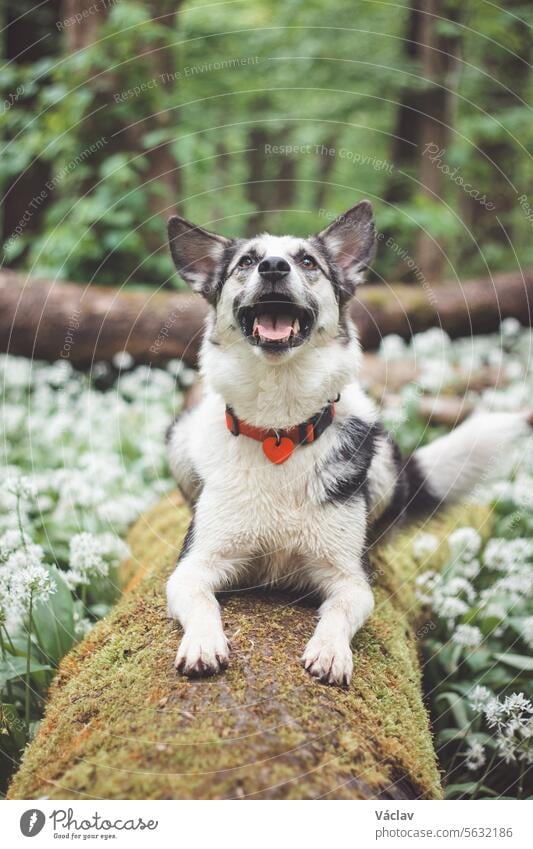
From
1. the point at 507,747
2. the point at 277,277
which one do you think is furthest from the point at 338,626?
the point at 277,277

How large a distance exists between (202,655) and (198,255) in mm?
2379

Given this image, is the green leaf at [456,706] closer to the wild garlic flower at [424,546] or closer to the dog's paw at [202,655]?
the wild garlic flower at [424,546]

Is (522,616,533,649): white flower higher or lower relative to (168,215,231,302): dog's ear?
lower

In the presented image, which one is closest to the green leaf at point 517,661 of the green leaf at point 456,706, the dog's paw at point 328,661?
the green leaf at point 456,706

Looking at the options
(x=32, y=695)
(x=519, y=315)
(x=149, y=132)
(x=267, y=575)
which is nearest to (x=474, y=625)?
(x=267, y=575)

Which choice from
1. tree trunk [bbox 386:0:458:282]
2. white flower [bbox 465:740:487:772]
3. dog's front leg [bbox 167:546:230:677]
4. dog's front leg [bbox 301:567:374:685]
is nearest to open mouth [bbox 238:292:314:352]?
dog's front leg [bbox 167:546:230:677]

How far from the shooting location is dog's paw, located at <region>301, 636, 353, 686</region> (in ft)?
9.43

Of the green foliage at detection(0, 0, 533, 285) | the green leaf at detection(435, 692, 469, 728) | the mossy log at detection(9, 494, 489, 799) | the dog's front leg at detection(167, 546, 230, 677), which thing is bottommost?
the green leaf at detection(435, 692, 469, 728)

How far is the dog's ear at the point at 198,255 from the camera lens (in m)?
4.05

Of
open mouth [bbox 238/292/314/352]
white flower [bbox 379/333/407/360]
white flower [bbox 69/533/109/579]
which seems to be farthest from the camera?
white flower [bbox 379/333/407/360]

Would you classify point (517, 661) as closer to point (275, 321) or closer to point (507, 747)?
point (507, 747)

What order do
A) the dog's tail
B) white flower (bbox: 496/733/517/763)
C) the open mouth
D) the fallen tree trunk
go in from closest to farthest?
white flower (bbox: 496/733/517/763) < the open mouth < the dog's tail < the fallen tree trunk

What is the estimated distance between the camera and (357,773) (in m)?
2.50

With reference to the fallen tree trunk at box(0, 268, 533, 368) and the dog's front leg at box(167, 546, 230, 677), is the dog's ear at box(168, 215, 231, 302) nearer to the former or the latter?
the dog's front leg at box(167, 546, 230, 677)
